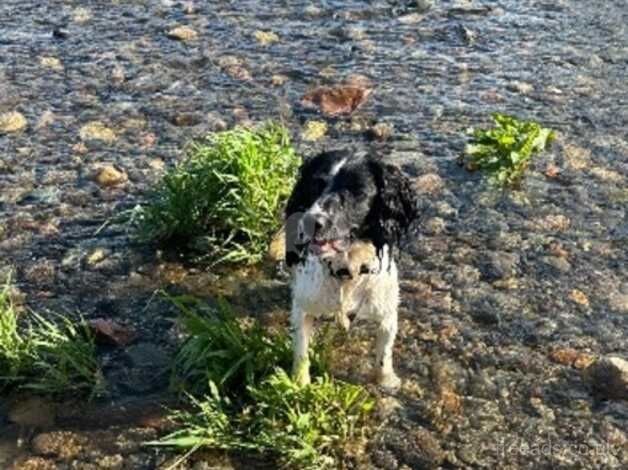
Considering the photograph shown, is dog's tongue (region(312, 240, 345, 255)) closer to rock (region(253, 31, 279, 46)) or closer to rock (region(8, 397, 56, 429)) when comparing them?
rock (region(8, 397, 56, 429))

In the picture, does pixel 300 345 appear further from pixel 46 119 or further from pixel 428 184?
pixel 46 119

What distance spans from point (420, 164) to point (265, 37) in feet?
10.0

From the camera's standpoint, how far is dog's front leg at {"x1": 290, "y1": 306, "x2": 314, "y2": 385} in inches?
190

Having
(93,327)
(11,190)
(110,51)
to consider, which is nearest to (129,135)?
(11,190)

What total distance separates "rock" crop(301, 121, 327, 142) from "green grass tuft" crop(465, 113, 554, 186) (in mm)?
1225

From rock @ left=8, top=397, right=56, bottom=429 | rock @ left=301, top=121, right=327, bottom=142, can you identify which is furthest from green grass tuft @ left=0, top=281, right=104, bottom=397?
rock @ left=301, top=121, right=327, bottom=142

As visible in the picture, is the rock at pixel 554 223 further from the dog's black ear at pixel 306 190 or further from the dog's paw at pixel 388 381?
the dog's black ear at pixel 306 190

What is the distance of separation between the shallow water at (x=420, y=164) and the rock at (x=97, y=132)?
0.17 ft

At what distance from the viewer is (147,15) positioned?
33.8 feet

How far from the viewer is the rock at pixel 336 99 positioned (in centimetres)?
816

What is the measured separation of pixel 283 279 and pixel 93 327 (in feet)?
4.01

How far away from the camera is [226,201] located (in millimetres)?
6066

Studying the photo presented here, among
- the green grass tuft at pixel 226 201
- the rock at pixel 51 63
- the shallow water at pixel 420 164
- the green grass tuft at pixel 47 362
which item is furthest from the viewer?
the rock at pixel 51 63

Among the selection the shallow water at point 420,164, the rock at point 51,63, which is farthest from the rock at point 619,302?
the rock at point 51,63
